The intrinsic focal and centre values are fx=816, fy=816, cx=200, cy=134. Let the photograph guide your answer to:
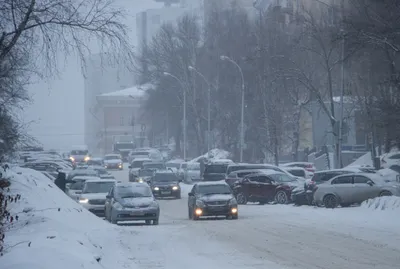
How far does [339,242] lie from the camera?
819 inches

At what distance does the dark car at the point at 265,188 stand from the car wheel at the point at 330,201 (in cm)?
573

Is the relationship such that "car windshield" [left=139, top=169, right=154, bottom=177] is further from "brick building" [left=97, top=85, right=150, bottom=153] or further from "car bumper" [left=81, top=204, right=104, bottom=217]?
"brick building" [left=97, top=85, right=150, bottom=153]

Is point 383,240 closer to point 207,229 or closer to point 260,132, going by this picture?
point 207,229

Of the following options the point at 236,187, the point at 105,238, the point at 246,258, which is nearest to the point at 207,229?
the point at 105,238

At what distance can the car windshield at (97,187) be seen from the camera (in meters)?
36.3

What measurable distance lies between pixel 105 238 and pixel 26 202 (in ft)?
7.86

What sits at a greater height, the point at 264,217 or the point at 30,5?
the point at 30,5

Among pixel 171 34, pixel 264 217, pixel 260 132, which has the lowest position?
pixel 264 217

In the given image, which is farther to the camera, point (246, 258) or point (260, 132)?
point (260, 132)

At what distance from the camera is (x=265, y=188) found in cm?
4197

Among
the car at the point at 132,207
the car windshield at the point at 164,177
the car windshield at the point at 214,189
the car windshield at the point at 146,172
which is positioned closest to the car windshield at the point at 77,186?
the car windshield at the point at 164,177

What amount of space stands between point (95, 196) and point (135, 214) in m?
5.99

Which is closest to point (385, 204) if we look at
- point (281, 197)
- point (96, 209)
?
point (281, 197)

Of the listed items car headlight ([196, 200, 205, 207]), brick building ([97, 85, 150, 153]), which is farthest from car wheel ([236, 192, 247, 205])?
brick building ([97, 85, 150, 153])
